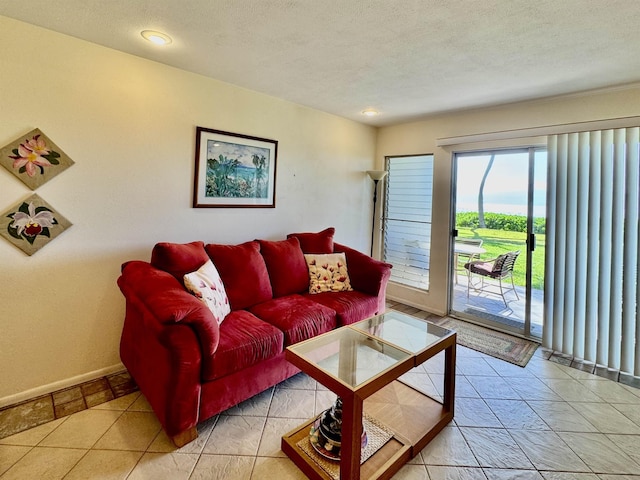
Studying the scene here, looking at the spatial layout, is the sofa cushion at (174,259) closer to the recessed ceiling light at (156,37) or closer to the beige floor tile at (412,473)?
the recessed ceiling light at (156,37)

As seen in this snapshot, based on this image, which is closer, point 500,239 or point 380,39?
point 380,39

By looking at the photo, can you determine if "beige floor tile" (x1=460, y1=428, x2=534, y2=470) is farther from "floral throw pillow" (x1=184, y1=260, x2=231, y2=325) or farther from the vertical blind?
"floral throw pillow" (x1=184, y1=260, x2=231, y2=325)

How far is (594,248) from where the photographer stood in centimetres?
266

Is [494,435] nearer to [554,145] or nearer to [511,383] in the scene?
[511,383]

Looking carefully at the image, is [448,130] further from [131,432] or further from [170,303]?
[131,432]

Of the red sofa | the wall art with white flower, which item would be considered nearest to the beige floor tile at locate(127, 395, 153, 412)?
the red sofa

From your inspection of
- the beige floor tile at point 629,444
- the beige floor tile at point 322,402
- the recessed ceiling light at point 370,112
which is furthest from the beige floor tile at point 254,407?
the recessed ceiling light at point 370,112

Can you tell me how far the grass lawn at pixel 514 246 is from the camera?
3.07m

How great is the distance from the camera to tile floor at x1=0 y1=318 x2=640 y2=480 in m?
1.54

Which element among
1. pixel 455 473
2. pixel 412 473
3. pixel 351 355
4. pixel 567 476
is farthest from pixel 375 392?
pixel 567 476

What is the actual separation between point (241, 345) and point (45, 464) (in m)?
1.05

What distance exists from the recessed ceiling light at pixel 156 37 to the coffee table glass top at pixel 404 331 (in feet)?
7.41

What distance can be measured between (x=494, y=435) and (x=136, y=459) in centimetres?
196

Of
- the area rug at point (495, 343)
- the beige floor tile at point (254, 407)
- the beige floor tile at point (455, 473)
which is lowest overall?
the beige floor tile at point (455, 473)
